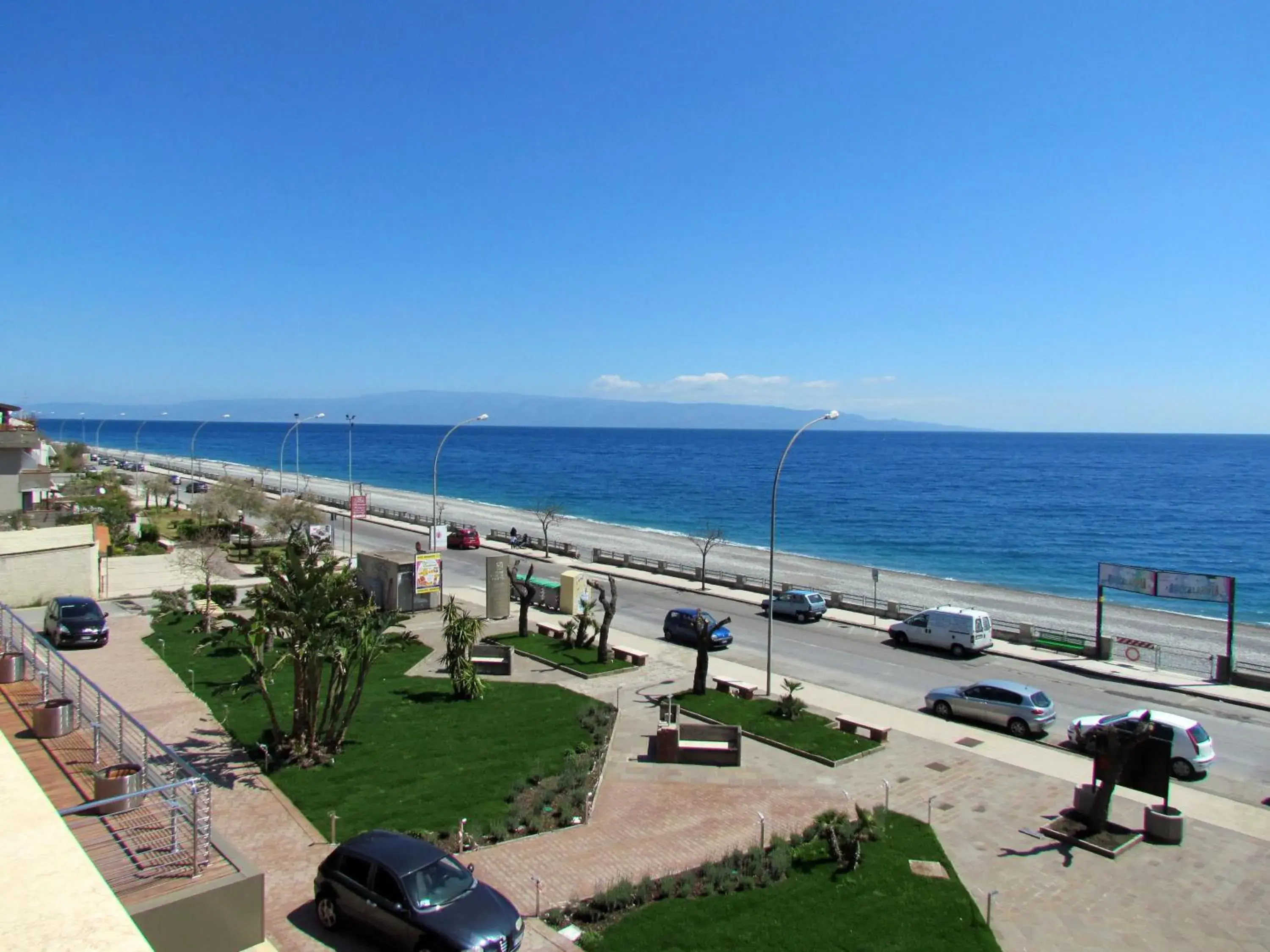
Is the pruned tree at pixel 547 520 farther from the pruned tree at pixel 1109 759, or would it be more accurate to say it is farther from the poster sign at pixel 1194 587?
the pruned tree at pixel 1109 759

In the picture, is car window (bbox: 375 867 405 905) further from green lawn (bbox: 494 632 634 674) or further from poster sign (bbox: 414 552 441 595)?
poster sign (bbox: 414 552 441 595)

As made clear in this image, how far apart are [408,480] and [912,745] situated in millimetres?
128218

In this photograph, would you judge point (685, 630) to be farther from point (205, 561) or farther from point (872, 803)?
point (205, 561)

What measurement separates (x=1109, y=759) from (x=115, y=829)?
15398 mm

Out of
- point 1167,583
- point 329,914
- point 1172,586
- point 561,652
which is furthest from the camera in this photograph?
point 1167,583

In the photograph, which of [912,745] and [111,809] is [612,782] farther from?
[111,809]

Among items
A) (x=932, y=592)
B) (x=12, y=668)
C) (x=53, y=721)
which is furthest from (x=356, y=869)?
(x=932, y=592)

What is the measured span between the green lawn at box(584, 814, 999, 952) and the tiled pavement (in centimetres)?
69

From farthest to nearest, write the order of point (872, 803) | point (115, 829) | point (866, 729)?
point (866, 729) → point (872, 803) → point (115, 829)

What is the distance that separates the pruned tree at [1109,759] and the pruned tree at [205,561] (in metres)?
25.6

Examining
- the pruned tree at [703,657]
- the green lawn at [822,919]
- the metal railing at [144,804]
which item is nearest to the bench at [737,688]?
the pruned tree at [703,657]

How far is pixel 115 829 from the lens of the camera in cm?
867

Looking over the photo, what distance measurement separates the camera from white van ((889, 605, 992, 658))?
2997cm

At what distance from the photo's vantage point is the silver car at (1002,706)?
21016 millimetres
